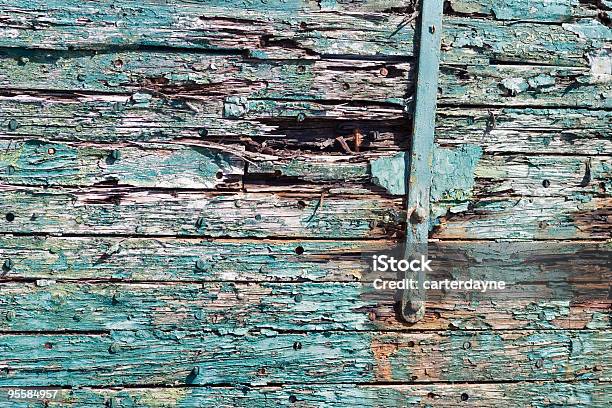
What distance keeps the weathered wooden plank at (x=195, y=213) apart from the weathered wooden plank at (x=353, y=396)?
1.78 ft

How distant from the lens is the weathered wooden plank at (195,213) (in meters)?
2.50

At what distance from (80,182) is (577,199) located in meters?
1.75

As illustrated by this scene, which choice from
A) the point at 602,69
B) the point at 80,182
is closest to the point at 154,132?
the point at 80,182

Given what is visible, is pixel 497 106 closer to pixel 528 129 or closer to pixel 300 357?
Result: pixel 528 129

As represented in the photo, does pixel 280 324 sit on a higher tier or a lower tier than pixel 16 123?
lower

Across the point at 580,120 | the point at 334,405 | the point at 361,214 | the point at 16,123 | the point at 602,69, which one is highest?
the point at 602,69

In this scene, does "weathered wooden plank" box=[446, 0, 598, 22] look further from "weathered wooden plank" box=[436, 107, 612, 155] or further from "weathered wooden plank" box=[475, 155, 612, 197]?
"weathered wooden plank" box=[475, 155, 612, 197]

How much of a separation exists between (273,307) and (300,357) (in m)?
0.20

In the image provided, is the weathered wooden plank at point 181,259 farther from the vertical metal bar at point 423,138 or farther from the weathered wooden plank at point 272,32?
the weathered wooden plank at point 272,32

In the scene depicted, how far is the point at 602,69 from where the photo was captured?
2707 millimetres

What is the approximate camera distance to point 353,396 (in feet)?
8.75

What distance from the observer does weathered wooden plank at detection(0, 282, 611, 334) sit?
2521 millimetres

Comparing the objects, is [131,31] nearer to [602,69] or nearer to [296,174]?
[296,174]

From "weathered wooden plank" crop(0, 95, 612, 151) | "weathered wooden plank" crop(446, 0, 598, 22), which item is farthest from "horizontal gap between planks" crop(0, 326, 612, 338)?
"weathered wooden plank" crop(446, 0, 598, 22)
